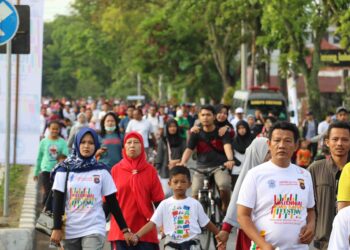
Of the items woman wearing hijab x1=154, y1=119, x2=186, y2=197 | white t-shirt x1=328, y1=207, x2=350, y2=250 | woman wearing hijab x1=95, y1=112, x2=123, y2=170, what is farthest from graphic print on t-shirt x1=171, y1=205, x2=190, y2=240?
woman wearing hijab x1=154, y1=119, x2=186, y2=197

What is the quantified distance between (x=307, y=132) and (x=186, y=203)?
21.6 m

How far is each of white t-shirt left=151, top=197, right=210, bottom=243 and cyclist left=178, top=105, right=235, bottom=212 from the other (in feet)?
14.0

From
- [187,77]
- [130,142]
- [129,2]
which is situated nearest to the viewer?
[130,142]

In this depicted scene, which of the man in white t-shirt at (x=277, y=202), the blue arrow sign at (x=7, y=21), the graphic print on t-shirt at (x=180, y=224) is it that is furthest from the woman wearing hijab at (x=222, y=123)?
the man in white t-shirt at (x=277, y=202)

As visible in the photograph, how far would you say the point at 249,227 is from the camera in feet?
22.6

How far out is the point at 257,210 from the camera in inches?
275

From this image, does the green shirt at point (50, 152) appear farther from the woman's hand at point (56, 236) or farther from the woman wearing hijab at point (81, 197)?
the woman's hand at point (56, 236)

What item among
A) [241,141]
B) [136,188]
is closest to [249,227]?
[136,188]

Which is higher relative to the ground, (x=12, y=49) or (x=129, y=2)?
(x=129, y=2)

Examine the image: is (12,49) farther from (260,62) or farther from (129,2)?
(129,2)

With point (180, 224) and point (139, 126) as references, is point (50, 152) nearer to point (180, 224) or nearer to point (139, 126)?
point (139, 126)

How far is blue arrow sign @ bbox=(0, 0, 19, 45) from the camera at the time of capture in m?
13.0

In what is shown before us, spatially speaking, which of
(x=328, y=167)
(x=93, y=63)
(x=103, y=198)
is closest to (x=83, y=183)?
(x=103, y=198)

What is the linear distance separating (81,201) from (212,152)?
4984 mm
